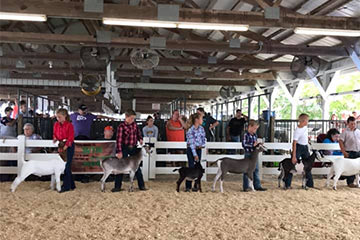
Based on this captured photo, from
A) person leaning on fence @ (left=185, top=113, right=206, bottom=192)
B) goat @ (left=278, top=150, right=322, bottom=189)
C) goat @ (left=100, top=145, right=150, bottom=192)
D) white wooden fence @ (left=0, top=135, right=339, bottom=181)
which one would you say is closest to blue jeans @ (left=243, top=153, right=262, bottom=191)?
goat @ (left=278, top=150, right=322, bottom=189)

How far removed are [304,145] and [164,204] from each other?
124 inches

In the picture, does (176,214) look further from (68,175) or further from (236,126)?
(236,126)

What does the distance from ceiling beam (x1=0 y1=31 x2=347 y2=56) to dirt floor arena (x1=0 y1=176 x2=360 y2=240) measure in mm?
4300

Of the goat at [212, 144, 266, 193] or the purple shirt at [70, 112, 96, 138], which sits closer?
the goat at [212, 144, 266, 193]

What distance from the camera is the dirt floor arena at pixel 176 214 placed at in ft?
12.4

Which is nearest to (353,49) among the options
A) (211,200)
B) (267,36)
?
(267,36)

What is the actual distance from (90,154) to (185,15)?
338 centimetres

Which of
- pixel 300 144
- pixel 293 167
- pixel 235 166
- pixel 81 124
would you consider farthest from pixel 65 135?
pixel 300 144

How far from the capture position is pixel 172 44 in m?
9.52

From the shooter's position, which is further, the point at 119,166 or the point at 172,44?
the point at 172,44

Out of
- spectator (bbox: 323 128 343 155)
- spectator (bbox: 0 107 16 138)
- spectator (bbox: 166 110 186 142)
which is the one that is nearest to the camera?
spectator (bbox: 0 107 16 138)

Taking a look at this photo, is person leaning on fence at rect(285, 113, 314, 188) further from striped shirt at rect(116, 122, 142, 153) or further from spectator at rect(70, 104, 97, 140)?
spectator at rect(70, 104, 97, 140)

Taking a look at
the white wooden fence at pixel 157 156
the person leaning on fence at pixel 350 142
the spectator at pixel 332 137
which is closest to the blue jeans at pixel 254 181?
the white wooden fence at pixel 157 156

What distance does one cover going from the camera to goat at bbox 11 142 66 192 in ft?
19.2
